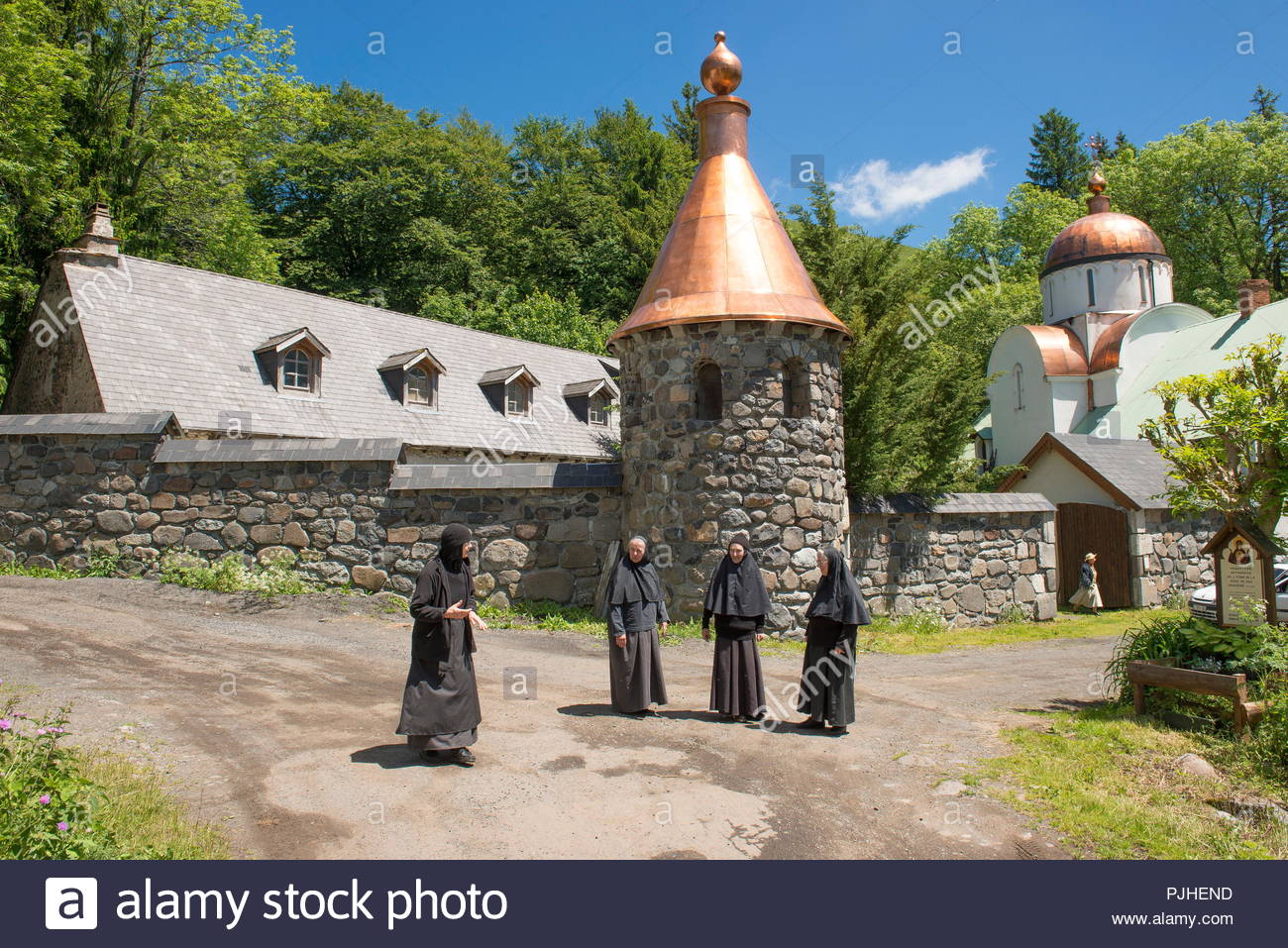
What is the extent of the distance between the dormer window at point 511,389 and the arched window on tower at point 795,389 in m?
10.6

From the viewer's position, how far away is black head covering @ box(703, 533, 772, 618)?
744 cm

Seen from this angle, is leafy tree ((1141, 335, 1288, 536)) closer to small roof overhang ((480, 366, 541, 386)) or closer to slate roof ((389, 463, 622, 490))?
slate roof ((389, 463, 622, 490))

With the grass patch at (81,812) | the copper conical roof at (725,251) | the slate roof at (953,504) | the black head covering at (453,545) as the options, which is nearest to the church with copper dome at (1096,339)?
the slate roof at (953,504)

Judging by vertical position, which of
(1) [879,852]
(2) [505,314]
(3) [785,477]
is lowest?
(1) [879,852]

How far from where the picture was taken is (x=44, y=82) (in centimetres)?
2019

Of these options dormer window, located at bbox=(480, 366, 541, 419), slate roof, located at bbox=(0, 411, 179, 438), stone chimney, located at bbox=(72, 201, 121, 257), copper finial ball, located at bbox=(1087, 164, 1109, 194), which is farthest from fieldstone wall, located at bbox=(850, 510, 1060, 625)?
copper finial ball, located at bbox=(1087, 164, 1109, 194)

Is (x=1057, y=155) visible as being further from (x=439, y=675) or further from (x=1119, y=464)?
(x=439, y=675)

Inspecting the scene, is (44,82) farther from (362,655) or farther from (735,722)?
(735,722)

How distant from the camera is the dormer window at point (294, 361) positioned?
17.4m

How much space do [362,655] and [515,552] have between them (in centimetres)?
340

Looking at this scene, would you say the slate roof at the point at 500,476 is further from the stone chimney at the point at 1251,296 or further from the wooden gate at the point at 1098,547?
the stone chimney at the point at 1251,296

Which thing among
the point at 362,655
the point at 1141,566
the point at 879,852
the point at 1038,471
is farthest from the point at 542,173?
the point at 879,852

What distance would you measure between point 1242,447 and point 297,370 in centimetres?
1636

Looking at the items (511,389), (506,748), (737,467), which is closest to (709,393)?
(737,467)
